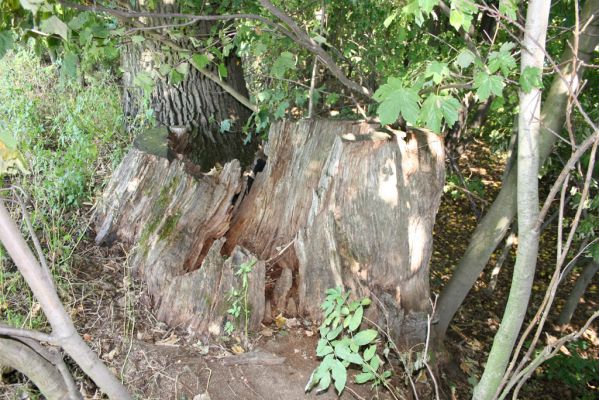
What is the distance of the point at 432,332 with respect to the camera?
3.70m

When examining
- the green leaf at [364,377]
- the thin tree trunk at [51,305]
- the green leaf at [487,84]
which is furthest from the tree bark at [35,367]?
the green leaf at [487,84]

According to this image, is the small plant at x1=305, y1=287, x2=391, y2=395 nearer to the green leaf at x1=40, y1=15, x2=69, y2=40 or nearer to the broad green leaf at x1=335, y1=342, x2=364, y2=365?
the broad green leaf at x1=335, y1=342, x2=364, y2=365

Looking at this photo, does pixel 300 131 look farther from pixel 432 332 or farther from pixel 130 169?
pixel 432 332

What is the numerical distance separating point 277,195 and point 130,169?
3.47 ft

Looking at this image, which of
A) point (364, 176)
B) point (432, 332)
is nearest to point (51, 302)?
point (364, 176)

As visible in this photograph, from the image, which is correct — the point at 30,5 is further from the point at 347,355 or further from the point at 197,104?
the point at 197,104

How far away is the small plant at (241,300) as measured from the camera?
3109 mm

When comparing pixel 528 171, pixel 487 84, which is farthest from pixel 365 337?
pixel 487 84

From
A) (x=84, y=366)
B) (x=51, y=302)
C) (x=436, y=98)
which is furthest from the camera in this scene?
(x=436, y=98)

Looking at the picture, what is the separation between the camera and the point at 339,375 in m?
2.62

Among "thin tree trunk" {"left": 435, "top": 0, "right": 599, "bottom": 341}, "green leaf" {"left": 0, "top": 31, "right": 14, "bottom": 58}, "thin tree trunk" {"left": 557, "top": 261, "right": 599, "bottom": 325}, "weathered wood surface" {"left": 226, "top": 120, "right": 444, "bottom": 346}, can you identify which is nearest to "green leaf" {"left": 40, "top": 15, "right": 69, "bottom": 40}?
"green leaf" {"left": 0, "top": 31, "right": 14, "bottom": 58}

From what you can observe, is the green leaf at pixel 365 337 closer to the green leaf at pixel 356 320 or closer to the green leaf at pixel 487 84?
the green leaf at pixel 356 320

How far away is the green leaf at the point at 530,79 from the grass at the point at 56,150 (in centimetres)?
255

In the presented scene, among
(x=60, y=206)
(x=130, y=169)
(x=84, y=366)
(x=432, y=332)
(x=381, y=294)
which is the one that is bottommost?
(x=432, y=332)
